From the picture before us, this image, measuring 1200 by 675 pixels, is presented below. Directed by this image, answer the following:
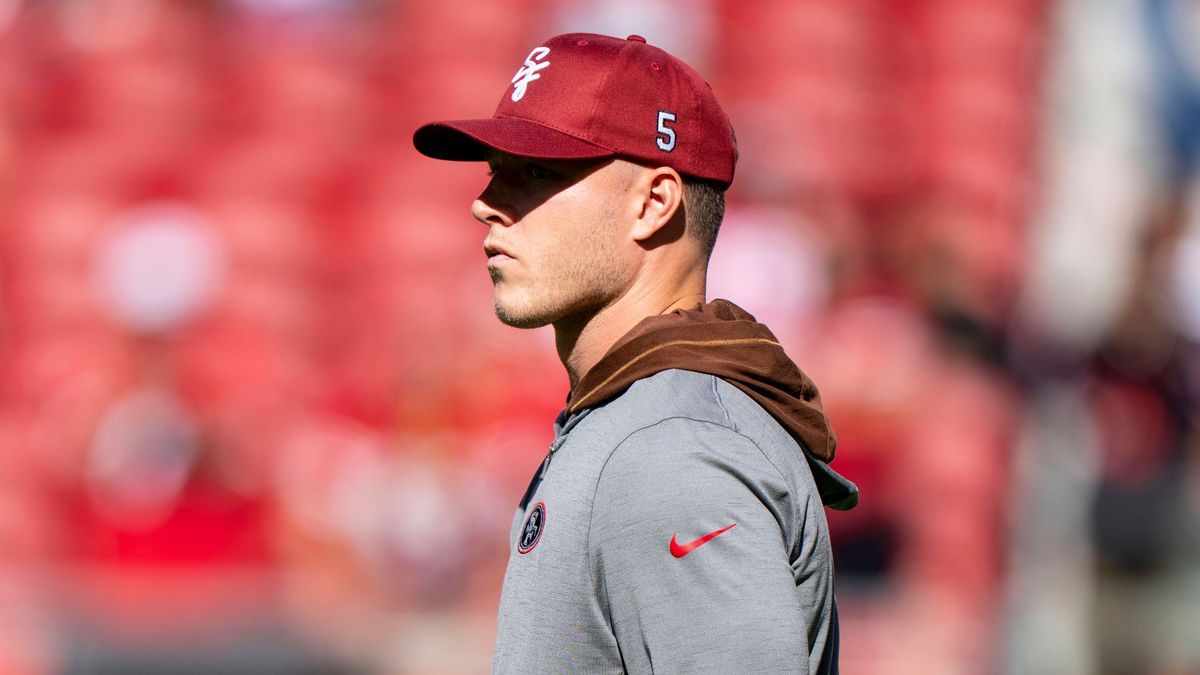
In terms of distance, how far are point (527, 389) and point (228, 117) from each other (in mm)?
2534

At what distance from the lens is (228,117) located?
324 inches

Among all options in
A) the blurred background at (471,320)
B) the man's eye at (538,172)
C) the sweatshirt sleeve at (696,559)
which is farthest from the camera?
the blurred background at (471,320)

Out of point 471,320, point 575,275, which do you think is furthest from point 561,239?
point 471,320

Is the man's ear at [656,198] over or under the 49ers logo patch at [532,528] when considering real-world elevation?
over

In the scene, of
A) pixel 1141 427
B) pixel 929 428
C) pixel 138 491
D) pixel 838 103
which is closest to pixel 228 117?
pixel 138 491

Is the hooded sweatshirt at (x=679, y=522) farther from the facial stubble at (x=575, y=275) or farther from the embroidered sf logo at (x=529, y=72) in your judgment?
the embroidered sf logo at (x=529, y=72)

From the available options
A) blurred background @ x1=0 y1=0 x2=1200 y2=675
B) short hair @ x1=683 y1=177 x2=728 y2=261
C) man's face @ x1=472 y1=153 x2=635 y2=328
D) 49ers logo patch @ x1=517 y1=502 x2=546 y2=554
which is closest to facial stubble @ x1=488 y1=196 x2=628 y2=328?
man's face @ x1=472 y1=153 x2=635 y2=328

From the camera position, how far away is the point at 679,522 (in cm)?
155

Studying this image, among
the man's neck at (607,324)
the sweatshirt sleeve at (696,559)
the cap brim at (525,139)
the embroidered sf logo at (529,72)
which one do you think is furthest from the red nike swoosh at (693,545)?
the embroidered sf logo at (529,72)

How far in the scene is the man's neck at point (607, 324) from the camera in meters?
1.91

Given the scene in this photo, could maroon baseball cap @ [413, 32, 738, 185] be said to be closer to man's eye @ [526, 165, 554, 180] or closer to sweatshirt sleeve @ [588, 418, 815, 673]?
man's eye @ [526, 165, 554, 180]

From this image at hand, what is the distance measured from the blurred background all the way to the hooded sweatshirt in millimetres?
4559

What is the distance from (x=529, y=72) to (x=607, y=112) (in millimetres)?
141

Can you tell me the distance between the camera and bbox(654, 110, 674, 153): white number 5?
6.07ft
